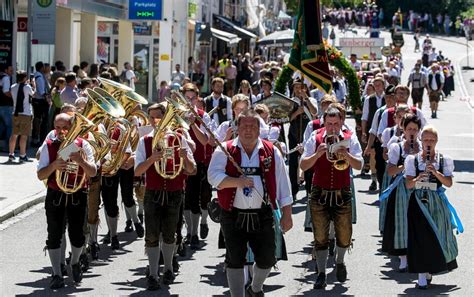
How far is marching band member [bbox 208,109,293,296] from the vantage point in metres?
8.75

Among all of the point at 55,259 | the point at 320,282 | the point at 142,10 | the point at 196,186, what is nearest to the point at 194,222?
the point at 196,186

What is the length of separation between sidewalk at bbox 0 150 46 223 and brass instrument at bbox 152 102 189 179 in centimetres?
448

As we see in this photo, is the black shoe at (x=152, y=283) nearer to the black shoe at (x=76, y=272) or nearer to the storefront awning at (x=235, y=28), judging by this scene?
the black shoe at (x=76, y=272)

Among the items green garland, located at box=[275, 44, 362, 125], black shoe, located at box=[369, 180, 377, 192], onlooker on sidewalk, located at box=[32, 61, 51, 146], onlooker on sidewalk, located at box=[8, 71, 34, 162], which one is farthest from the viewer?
onlooker on sidewalk, located at box=[32, 61, 51, 146]

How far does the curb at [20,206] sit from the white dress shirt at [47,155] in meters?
4.27

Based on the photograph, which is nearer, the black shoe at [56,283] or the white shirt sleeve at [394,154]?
the black shoe at [56,283]

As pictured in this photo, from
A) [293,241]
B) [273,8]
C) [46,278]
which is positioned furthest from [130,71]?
[273,8]

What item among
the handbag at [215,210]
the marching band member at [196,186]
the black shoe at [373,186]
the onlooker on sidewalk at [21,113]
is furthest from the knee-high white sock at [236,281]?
the onlooker on sidewalk at [21,113]

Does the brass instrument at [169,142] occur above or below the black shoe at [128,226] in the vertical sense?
above

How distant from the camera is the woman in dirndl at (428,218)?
10539 mm

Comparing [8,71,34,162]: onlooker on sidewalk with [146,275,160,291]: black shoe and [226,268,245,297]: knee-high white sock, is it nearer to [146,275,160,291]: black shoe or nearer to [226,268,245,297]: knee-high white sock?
[146,275,160,291]: black shoe

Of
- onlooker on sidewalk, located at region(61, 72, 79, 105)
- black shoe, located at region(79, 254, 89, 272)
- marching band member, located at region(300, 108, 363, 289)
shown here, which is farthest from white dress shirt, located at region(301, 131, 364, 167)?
onlooker on sidewalk, located at region(61, 72, 79, 105)

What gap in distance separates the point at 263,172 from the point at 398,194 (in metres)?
2.83

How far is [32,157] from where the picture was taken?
21578 millimetres
